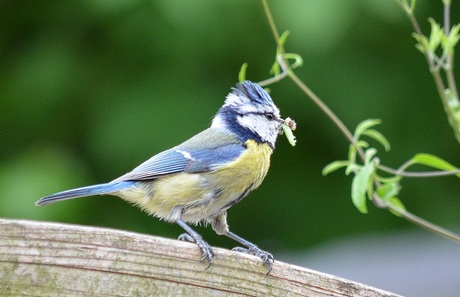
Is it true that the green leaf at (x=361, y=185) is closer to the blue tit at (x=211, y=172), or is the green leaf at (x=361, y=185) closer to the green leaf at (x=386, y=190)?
the green leaf at (x=386, y=190)

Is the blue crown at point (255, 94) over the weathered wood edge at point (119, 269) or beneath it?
over

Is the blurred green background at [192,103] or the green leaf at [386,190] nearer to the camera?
the green leaf at [386,190]

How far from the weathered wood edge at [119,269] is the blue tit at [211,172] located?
2.84ft

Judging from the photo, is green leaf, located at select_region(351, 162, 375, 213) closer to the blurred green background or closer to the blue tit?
the blue tit

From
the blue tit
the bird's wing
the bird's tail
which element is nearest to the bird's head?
the blue tit

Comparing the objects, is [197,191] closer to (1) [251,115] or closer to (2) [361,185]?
(1) [251,115]

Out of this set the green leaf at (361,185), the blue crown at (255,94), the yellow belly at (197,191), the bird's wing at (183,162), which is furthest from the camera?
the blue crown at (255,94)

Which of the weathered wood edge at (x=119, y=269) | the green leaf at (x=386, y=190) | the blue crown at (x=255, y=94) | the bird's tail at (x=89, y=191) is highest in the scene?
the blue crown at (x=255, y=94)

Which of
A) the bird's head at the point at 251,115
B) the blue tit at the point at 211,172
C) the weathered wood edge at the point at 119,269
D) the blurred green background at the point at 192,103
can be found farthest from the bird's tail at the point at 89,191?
the blurred green background at the point at 192,103

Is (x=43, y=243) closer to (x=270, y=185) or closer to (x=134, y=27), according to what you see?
(x=134, y=27)

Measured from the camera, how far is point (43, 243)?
1762 millimetres

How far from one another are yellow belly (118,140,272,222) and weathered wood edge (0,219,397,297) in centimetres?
105

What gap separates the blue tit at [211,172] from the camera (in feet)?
10.1

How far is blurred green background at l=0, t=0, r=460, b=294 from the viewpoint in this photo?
186 inches
